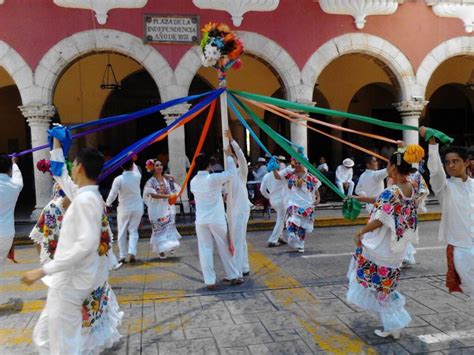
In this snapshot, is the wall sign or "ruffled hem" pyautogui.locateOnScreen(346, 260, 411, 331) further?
the wall sign

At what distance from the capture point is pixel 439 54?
493 inches

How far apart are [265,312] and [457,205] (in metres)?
2.21

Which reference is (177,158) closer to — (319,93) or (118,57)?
(118,57)

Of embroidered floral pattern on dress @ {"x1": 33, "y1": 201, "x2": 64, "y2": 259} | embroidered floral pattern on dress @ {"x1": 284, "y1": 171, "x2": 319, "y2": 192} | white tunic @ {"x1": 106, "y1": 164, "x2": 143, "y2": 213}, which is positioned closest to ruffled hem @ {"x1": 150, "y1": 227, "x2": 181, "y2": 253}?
white tunic @ {"x1": 106, "y1": 164, "x2": 143, "y2": 213}

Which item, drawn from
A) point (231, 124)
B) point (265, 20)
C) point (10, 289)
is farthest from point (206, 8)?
point (10, 289)

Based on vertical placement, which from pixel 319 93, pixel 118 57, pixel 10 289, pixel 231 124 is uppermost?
pixel 118 57

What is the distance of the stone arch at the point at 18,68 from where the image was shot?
10.4 metres

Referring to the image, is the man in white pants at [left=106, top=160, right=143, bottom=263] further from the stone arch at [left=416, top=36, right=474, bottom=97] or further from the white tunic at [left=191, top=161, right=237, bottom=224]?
the stone arch at [left=416, top=36, right=474, bottom=97]

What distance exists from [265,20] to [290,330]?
9.04m

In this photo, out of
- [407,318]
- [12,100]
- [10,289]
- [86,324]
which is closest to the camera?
[86,324]

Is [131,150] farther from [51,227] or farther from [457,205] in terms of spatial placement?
[457,205]

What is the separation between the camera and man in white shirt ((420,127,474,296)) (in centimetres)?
401

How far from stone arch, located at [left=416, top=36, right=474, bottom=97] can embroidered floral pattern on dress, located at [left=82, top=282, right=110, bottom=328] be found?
11.2 m

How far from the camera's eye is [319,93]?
1588cm
